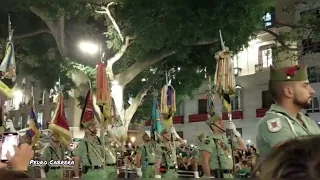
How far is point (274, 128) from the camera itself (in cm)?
119

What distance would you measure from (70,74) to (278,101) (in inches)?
188

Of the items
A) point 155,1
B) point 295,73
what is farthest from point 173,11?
point 295,73

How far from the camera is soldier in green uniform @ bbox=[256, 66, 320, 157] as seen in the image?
1.19 metres

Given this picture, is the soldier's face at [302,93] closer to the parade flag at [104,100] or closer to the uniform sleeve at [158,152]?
the parade flag at [104,100]

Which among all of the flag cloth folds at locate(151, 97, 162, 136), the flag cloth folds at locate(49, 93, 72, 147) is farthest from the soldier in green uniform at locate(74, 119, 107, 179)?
the flag cloth folds at locate(151, 97, 162, 136)

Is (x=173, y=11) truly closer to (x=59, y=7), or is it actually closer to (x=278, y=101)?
(x=59, y=7)

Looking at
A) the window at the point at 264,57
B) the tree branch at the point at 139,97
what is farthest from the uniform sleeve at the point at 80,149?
the window at the point at 264,57

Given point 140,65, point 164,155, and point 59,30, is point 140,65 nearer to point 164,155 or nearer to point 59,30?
point 59,30

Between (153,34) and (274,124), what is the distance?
4227mm

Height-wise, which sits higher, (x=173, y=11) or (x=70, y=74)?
(x=173, y=11)

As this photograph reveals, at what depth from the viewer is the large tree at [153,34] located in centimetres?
526

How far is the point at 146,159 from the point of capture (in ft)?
15.8

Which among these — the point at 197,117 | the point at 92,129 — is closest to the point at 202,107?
the point at 197,117

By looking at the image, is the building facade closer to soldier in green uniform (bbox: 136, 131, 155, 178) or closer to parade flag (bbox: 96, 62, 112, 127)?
soldier in green uniform (bbox: 136, 131, 155, 178)
